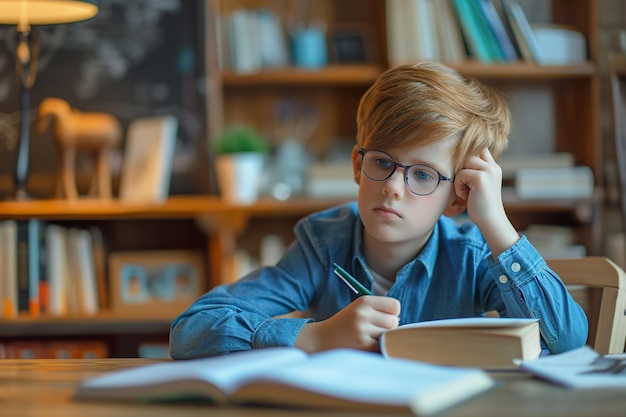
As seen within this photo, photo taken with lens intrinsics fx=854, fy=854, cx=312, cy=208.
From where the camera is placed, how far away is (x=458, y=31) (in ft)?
9.48

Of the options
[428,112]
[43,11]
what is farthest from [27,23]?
[428,112]

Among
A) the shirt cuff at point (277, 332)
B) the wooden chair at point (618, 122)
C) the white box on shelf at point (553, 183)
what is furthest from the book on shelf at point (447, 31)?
the shirt cuff at point (277, 332)

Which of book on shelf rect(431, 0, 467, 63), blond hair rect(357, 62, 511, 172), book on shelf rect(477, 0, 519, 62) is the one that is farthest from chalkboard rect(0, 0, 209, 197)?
blond hair rect(357, 62, 511, 172)

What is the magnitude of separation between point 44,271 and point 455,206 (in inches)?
69.5

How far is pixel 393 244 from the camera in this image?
1.36 meters

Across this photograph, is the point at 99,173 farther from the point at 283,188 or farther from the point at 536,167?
the point at 536,167

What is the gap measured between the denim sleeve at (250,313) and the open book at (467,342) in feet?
0.53

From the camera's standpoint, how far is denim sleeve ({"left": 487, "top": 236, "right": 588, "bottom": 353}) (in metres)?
1.22

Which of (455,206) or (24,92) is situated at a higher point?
(24,92)

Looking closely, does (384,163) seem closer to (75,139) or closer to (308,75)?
(308,75)

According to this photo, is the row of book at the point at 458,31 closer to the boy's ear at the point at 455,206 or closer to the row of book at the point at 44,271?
the row of book at the point at 44,271

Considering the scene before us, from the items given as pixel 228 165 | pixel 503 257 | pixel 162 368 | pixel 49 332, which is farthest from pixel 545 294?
pixel 49 332

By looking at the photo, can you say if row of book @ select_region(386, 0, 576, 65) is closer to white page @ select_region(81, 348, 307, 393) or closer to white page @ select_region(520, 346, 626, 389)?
white page @ select_region(520, 346, 626, 389)

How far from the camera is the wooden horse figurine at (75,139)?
284 cm
